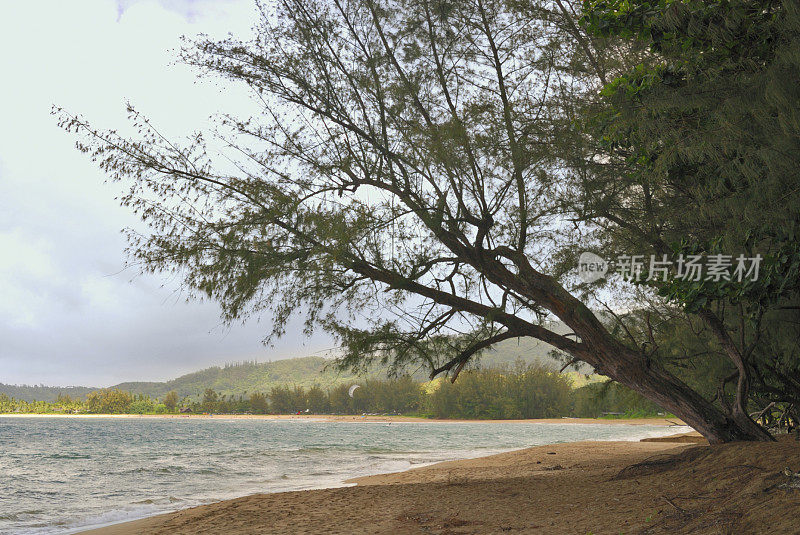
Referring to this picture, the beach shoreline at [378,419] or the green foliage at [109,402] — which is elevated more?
the green foliage at [109,402]

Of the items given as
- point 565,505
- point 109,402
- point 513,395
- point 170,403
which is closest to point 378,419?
point 513,395

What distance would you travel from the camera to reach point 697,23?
12.2 feet

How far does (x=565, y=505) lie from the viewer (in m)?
5.99

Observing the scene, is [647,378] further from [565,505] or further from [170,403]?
[170,403]

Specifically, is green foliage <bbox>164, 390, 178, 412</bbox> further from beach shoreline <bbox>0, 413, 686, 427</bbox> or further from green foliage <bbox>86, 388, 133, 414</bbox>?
green foliage <bbox>86, 388, 133, 414</bbox>

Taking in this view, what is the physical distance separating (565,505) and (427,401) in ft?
312

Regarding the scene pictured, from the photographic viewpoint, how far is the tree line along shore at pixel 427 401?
8262 cm

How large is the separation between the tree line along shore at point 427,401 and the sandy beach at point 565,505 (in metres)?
40.5

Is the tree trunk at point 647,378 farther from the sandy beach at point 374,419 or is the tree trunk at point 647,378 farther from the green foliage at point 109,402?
the green foliage at point 109,402

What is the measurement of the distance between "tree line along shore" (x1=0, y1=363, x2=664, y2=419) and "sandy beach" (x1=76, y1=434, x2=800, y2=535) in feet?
133

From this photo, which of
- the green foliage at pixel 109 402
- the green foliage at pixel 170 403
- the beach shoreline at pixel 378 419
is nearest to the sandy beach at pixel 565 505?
the beach shoreline at pixel 378 419

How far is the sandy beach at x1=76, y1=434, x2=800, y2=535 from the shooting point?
4.49 m

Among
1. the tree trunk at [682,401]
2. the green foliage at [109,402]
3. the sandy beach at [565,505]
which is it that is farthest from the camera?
the green foliage at [109,402]

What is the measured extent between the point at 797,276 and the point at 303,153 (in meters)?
6.04
